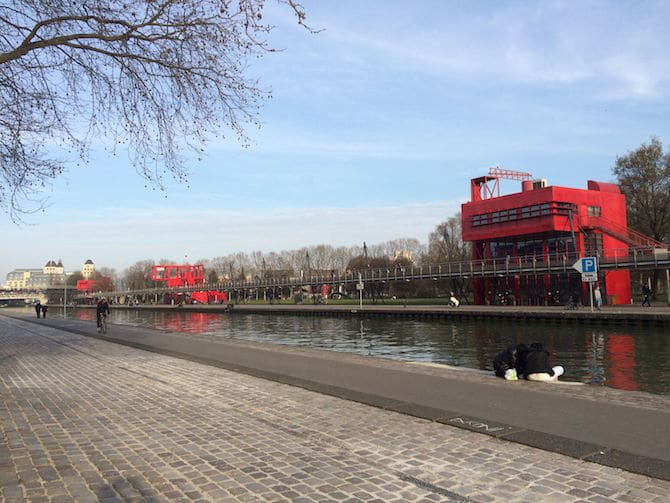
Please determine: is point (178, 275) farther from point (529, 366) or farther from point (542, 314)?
point (529, 366)

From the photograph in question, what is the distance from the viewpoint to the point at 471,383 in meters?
9.20

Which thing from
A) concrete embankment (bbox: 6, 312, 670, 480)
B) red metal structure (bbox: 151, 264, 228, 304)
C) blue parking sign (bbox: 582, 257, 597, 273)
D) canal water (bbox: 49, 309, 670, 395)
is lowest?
canal water (bbox: 49, 309, 670, 395)

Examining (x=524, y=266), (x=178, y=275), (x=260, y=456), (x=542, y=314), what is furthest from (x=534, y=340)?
(x=178, y=275)

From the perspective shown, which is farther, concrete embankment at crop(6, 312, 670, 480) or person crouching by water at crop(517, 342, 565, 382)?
person crouching by water at crop(517, 342, 565, 382)

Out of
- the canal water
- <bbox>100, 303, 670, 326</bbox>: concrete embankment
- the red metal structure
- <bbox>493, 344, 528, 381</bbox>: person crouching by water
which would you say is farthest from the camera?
the red metal structure

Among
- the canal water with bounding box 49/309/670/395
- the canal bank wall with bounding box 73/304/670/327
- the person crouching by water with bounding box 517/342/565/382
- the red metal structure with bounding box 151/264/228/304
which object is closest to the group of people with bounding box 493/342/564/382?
the person crouching by water with bounding box 517/342/565/382

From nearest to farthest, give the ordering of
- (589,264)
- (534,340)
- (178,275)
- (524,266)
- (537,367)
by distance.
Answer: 1. (537,367)
2. (534,340)
3. (589,264)
4. (524,266)
5. (178,275)

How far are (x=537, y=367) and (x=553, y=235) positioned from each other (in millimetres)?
38423

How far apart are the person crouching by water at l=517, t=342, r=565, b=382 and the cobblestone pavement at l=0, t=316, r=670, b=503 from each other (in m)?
3.64

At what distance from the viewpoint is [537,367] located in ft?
31.3

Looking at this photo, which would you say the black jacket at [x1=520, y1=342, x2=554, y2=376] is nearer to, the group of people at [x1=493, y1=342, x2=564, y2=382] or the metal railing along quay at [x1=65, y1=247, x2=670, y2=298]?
the group of people at [x1=493, y1=342, x2=564, y2=382]

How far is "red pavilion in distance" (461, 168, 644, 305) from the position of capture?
4156cm

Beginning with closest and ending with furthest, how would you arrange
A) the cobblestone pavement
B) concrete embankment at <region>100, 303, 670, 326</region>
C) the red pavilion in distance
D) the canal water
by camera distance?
the cobblestone pavement → the canal water → concrete embankment at <region>100, 303, 670, 326</region> → the red pavilion in distance

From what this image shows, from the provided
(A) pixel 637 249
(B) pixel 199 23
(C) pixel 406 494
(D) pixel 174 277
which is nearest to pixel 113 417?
(C) pixel 406 494
